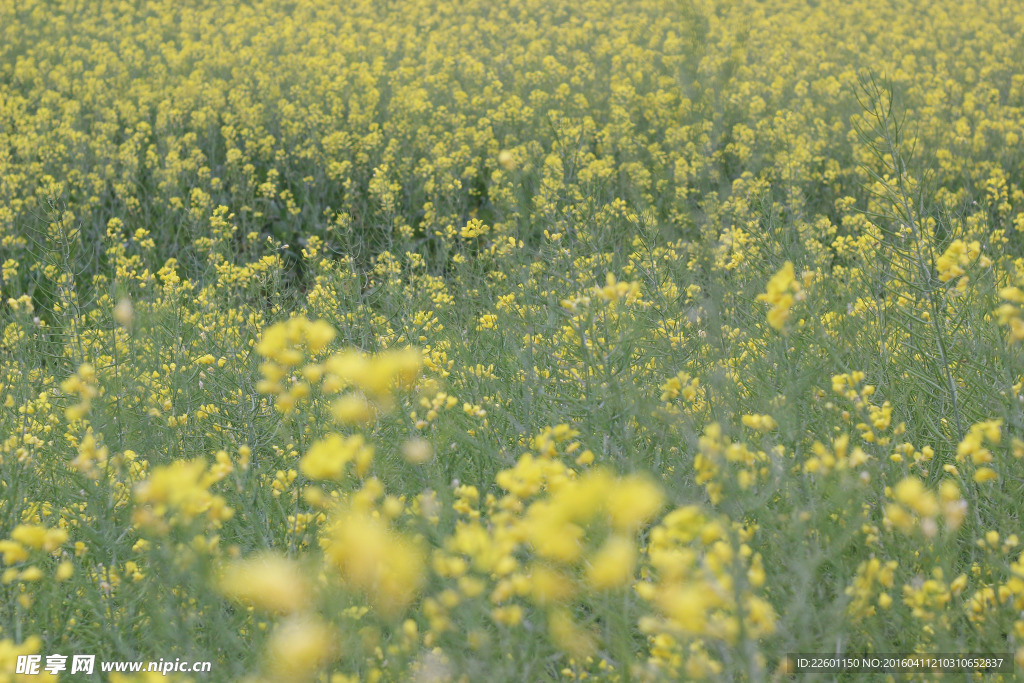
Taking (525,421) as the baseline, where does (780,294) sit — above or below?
below

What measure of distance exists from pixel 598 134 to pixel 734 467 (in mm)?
4940

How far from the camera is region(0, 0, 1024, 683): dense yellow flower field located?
1.39m

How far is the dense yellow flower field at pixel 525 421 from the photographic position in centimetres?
139

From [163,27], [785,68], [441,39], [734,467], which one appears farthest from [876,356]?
[163,27]

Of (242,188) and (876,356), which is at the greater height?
(242,188)

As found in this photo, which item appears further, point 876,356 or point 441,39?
point 441,39

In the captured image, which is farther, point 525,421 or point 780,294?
point 525,421

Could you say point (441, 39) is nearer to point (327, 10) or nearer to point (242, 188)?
point (327, 10)

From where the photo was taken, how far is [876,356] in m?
2.53

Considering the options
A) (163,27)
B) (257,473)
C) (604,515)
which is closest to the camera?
(604,515)

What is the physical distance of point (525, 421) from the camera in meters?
2.63

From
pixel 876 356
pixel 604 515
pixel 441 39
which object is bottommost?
pixel 604 515

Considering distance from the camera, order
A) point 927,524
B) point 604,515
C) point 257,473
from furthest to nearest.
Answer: point 257,473, point 604,515, point 927,524

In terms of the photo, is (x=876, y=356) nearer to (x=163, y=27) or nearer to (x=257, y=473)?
(x=257, y=473)
